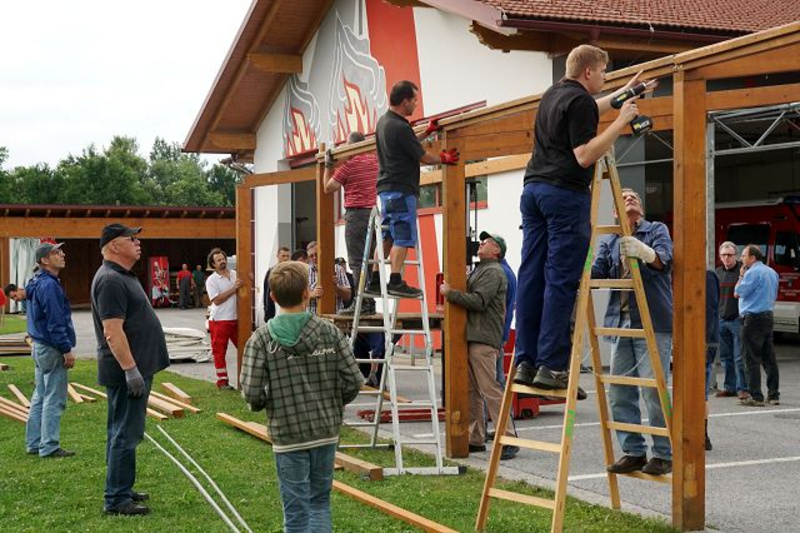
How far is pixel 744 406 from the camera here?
1342cm

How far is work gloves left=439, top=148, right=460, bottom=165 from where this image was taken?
9.76 metres

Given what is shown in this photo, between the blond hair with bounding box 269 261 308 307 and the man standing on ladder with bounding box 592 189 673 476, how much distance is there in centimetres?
270

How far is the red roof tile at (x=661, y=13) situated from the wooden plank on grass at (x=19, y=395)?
8506mm

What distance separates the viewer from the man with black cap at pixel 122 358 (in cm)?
764

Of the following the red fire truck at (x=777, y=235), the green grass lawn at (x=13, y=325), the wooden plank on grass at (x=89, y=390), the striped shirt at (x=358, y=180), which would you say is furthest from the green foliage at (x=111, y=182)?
the striped shirt at (x=358, y=180)

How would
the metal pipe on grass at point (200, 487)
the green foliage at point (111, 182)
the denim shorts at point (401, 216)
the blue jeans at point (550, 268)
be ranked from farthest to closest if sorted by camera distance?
1. the green foliage at point (111, 182)
2. the denim shorts at point (401, 216)
3. the metal pipe on grass at point (200, 487)
4. the blue jeans at point (550, 268)

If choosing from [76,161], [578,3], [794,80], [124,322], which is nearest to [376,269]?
[124,322]

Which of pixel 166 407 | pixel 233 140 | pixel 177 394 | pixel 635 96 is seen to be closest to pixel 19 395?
pixel 177 394

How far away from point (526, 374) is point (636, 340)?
1773 mm

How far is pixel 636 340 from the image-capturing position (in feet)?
26.3

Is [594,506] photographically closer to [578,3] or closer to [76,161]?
[578,3]

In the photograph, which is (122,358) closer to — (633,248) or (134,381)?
(134,381)

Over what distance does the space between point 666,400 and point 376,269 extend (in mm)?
4193

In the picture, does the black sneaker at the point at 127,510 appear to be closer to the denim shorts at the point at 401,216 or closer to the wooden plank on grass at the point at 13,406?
the denim shorts at the point at 401,216
